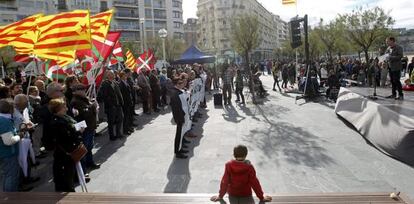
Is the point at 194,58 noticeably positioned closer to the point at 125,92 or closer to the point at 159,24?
the point at 125,92

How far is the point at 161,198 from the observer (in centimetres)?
481

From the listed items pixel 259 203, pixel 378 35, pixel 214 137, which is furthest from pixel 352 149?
pixel 378 35

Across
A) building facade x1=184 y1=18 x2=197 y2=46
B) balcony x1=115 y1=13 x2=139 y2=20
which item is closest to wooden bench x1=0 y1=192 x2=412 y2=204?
balcony x1=115 y1=13 x2=139 y2=20

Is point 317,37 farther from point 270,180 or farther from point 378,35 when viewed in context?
point 270,180

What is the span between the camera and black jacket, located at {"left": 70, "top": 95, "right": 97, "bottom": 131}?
700cm

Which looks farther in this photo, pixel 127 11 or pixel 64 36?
pixel 127 11

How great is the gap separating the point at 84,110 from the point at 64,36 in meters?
2.32

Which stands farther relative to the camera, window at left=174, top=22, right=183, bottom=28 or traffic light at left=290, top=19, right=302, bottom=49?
window at left=174, top=22, right=183, bottom=28

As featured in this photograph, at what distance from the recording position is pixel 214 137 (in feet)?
32.8

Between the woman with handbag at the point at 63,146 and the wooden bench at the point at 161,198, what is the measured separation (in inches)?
14.0

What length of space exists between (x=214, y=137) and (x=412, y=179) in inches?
194

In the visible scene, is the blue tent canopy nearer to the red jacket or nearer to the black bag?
the black bag

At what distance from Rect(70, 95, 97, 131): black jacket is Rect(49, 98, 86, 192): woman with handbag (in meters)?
1.61

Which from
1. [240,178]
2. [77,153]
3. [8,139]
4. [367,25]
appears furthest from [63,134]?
[367,25]
